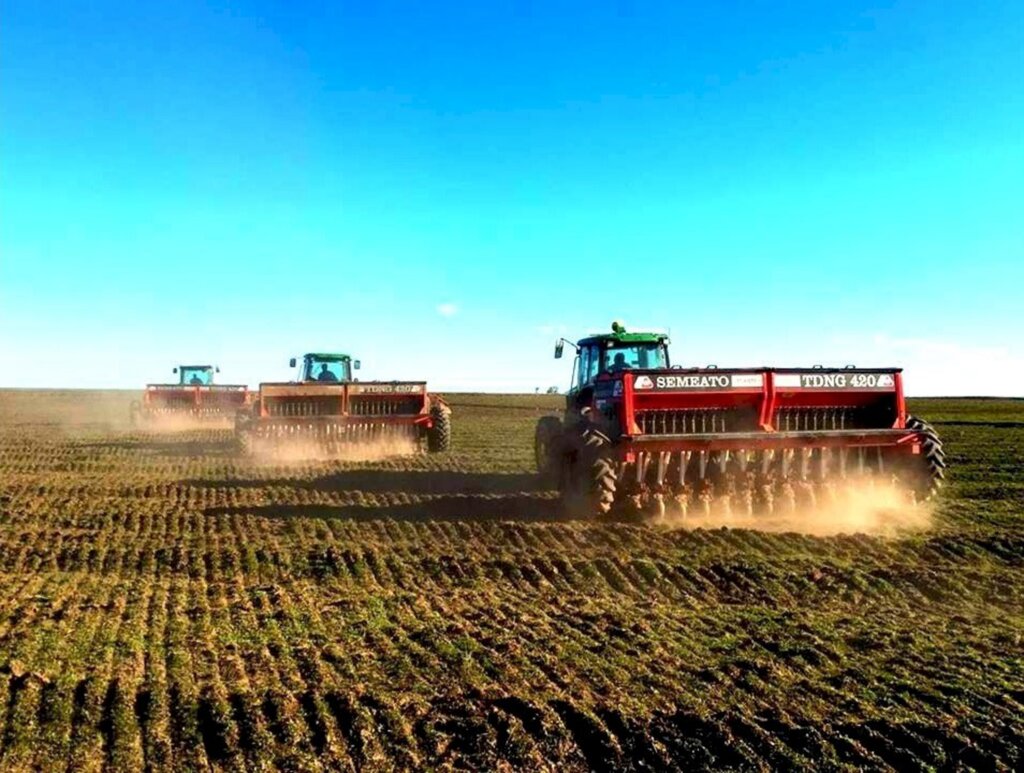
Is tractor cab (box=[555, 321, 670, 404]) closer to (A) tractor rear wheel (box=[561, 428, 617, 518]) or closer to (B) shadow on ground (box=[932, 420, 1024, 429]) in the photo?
(A) tractor rear wheel (box=[561, 428, 617, 518])

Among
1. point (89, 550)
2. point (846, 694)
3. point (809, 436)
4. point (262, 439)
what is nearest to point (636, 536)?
point (809, 436)

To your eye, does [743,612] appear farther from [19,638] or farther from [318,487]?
[318,487]

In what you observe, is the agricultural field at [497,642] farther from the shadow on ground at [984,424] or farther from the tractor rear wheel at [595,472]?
the shadow on ground at [984,424]

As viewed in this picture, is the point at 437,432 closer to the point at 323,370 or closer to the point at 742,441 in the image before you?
the point at 323,370

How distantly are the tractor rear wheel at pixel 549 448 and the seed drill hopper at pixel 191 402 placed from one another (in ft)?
54.8

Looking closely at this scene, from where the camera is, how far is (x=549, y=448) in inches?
505

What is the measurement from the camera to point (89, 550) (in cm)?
912

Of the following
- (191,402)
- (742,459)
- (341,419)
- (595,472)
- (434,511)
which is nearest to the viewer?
(595,472)

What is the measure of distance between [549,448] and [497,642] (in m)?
7.08

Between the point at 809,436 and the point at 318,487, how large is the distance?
791 centimetres

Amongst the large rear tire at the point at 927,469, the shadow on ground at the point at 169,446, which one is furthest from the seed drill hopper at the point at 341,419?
the large rear tire at the point at 927,469

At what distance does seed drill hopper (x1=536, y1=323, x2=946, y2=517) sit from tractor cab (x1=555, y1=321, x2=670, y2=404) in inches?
53.3

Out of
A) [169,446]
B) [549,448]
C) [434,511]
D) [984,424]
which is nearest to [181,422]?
[169,446]

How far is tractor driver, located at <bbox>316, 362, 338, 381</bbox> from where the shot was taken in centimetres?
2180
